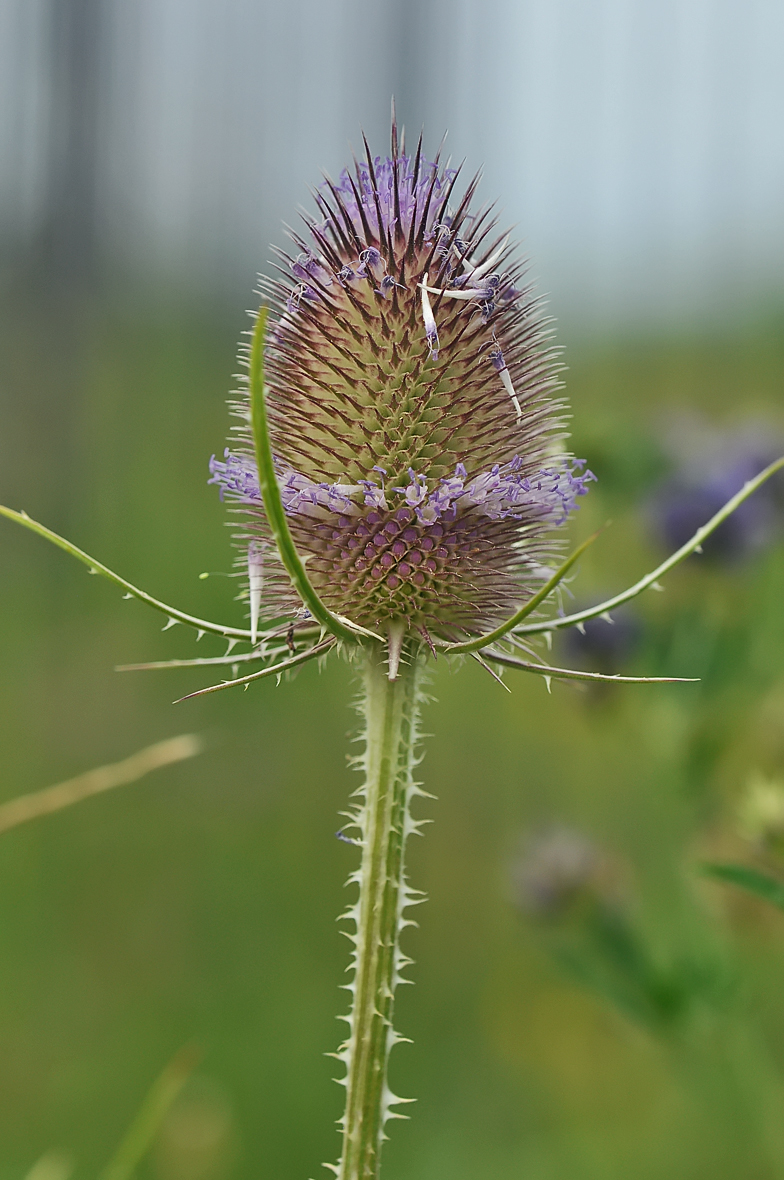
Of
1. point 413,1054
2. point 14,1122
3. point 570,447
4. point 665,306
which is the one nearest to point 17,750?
point 14,1122

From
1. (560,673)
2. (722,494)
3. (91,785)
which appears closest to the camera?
(560,673)

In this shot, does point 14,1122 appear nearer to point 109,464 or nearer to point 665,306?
point 109,464

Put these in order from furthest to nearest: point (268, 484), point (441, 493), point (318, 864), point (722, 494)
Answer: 1. point (318, 864)
2. point (722, 494)
3. point (441, 493)
4. point (268, 484)

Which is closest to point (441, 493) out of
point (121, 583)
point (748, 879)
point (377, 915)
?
point (121, 583)

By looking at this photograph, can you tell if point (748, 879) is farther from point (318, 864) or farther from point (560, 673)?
point (318, 864)

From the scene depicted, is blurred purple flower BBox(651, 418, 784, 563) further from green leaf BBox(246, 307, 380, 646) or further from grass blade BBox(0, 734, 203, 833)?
green leaf BBox(246, 307, 380, 646)

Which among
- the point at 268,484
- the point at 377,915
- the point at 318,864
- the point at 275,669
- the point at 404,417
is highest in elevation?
the point at 404,417

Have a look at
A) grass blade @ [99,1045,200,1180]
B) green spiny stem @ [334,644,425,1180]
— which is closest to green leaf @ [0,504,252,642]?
green spiny stem @ [334,644,425,1180]
